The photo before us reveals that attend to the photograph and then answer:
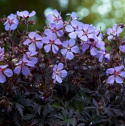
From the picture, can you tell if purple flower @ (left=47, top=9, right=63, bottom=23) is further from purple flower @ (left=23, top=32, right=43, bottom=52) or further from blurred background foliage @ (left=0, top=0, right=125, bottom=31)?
blurred background foliage @ (left=0, top=0, right=125, bottom=31)

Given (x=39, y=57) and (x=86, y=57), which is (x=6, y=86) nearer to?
(x=39, y=57)

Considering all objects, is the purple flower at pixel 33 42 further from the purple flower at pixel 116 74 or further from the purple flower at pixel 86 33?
the purple flower at pixel 116 74

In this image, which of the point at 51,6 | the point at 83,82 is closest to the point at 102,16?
the point at 51,6

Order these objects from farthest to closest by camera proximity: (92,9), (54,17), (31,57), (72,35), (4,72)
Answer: (92,9)
(54,17)
(72,35)
(31,57)
(4,72)

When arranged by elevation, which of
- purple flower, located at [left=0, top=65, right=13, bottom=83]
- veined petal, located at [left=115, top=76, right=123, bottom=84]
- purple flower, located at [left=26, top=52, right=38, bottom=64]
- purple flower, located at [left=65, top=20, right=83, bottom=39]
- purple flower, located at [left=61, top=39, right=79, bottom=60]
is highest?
purple flower, located at [left=65, top=20, right=83, bottom=39]

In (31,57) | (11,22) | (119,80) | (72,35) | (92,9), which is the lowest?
(119,80)

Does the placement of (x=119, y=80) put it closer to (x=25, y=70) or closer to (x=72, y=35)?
(x=72, y=35)

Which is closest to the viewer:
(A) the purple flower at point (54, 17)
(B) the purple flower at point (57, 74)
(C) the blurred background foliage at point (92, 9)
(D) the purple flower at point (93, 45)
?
(B) the purple flower at point (57, 74)

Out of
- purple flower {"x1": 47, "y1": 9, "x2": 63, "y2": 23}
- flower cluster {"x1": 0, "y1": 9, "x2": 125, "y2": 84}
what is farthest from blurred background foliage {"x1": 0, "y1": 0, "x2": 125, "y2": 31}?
flower cluster {"x1": 0, "y1": 9, "x2": 125, "y2": 84}

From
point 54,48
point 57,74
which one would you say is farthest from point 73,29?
point 57,74

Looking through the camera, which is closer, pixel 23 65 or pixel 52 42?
pixel 23 65

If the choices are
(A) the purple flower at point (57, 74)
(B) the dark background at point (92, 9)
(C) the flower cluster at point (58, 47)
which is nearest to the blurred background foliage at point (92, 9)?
(B) the dark background at point (92, 9)
